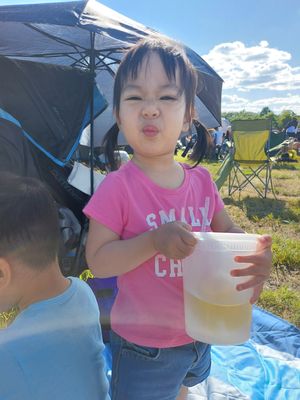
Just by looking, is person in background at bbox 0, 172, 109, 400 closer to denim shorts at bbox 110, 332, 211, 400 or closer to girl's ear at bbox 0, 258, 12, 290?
girl's ear at bbox 0, 258, 12, 290

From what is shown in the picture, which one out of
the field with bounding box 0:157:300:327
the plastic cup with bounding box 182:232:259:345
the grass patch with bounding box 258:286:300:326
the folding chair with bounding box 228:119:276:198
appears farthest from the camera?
the folding chair with bounding box 228:119:276:198

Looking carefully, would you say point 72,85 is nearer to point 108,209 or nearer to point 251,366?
point 108,209

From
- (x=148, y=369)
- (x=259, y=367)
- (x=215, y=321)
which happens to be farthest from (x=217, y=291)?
(x=259, y=367)

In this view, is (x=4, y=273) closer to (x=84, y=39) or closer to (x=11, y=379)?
(x=11, y=379)

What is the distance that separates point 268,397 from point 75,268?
126cm

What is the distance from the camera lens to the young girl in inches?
43.1

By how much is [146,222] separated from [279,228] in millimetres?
3891

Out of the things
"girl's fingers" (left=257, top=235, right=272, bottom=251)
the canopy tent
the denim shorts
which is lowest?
the denim shorts

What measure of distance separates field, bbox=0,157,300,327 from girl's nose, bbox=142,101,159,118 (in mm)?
1023

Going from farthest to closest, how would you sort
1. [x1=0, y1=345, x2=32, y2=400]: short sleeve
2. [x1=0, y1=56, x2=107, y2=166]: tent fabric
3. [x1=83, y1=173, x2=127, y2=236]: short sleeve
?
[x1=0, y1=56, x2=107, y2=166]: tent fabric → [x1=83, y1=173, x2=127, y2=236]: short sleeve → [x1=0, y1=345, x2=32, y2=400]: short sleeve

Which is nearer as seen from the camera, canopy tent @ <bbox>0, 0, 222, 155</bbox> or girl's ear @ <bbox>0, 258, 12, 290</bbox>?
girl's ear @ <bbox>0, 258, 12, 290</bbox>

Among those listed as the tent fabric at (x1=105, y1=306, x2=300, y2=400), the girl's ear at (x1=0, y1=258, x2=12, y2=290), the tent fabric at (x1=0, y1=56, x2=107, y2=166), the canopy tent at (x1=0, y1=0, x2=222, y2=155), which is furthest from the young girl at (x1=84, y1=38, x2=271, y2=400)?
the tent fabric at (x1=0, y1=56, x2=107, y2=166)

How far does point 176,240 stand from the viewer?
910 millimetres

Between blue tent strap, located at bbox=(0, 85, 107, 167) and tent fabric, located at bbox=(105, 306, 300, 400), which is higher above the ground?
blue tent strap, located at bbox=(0, 85, 107, 167)
